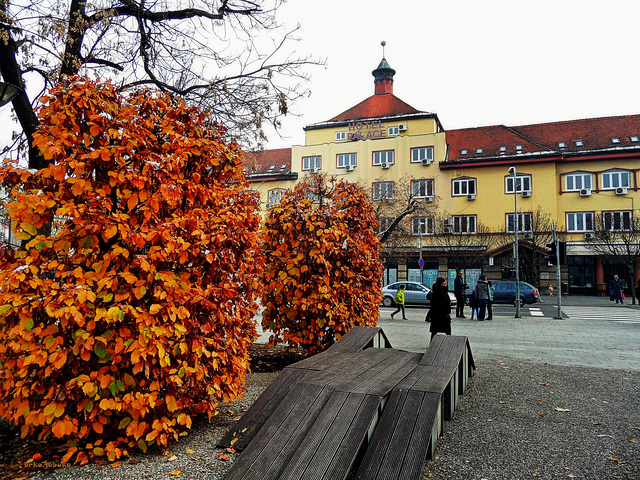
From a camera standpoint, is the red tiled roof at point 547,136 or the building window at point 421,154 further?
the building window at point 421,154

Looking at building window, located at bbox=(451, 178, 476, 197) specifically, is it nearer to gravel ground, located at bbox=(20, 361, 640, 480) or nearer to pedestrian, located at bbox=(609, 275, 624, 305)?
pedestrian, located at bbox=(609, 275, 624, 305)

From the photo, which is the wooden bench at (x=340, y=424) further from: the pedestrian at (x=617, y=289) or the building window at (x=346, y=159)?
the building window at (x=346, y=159)

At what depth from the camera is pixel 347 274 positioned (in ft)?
26.8

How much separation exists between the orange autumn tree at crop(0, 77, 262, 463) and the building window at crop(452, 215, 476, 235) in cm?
4067

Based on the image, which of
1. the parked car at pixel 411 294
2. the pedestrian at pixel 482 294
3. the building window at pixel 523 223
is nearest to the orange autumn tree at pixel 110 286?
the pedestrian at pixel 482 294

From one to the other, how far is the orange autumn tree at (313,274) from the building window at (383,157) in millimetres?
38619

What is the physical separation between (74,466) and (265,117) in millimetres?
6449

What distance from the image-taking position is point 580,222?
135 feet

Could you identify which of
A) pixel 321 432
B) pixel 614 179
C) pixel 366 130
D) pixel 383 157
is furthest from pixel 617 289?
pixel 321 432

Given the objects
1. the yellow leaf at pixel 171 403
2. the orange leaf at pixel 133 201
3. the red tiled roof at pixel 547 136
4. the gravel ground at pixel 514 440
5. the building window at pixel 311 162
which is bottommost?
the gravel ground at pixel 514 440

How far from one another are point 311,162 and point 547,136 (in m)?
21.9

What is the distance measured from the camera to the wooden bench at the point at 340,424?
12.3 feet

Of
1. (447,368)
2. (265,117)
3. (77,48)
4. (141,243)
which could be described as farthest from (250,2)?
(447,368)

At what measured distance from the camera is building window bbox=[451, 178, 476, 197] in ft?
144
